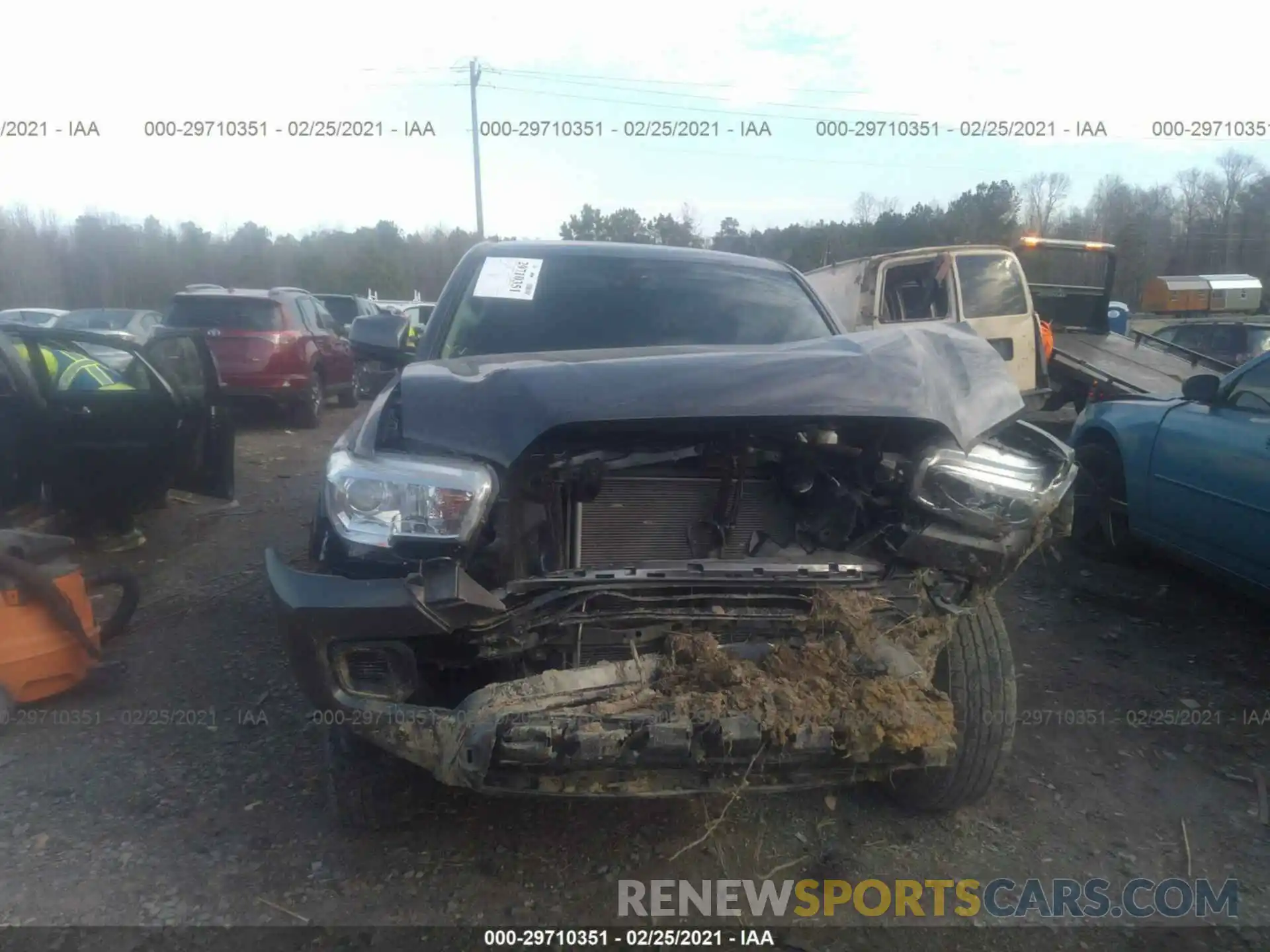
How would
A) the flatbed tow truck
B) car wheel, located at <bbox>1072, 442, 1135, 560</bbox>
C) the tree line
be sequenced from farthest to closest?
the tree line
the flatbed tow truck
car wheel, located at <bbox>1072, 442, 1135, 560</bbox>

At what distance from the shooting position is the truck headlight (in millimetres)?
2234

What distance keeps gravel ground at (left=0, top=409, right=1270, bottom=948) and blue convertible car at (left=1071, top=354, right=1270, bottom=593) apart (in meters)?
0.60

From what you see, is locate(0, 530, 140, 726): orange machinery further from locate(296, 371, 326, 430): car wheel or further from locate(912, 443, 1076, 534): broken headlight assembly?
locate(296, 371, 326, 430): car wheel

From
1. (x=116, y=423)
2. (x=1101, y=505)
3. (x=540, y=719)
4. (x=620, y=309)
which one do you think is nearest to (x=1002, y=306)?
(x=1101, y=505)

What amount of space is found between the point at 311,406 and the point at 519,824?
8747 mm

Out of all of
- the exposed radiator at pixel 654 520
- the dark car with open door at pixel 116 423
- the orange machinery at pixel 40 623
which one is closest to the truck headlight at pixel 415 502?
the exposed radiator at pixel 654 520

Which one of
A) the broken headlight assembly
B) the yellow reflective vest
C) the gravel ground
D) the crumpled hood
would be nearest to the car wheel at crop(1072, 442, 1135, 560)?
the gravel ground

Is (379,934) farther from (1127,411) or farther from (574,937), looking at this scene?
(1127,411)

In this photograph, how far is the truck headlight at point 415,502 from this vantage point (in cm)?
223

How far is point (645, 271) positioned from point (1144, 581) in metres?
3.51

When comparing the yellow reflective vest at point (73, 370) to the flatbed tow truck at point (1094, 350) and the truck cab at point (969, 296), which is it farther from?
the flatbed tow truck at point (1094, 350)

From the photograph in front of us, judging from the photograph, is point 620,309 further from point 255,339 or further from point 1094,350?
point 1094,350

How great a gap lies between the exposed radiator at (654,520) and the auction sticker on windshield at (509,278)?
1.31 metres

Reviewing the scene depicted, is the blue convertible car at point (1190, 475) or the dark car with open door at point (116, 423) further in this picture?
the dark car with open door at point (116, 423)
